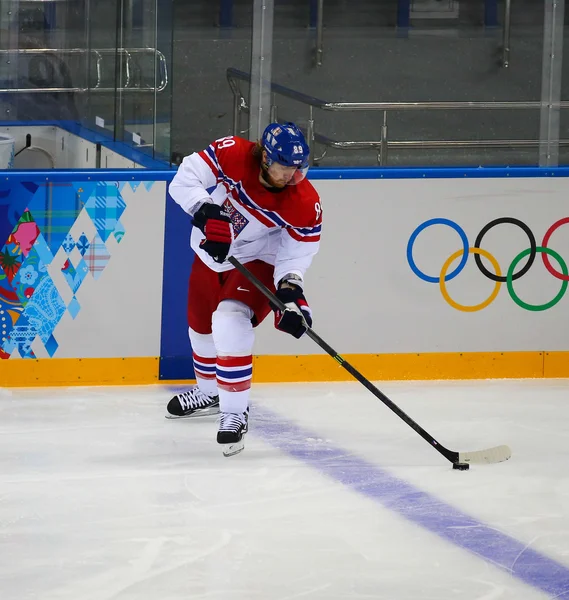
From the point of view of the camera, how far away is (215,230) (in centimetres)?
394

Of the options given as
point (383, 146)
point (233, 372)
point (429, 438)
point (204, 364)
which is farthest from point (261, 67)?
point (429, 438)

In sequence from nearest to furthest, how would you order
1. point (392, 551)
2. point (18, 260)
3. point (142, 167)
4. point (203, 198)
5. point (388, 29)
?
point (392, 551), point (203, 198), point (18, 260), point (142, 167), point (388, 29)

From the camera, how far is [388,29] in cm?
627

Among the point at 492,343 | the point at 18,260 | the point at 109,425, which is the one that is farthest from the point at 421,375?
the point at 18,260

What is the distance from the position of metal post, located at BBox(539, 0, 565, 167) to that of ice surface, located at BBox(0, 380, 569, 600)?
1134 mm

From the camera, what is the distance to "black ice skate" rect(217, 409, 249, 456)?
4.14 metres

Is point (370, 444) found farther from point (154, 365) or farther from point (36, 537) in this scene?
point (36, 537)

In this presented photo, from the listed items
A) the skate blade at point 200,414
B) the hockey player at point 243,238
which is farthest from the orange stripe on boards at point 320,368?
the hockey player at point 243,238

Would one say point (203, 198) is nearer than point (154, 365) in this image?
Yes

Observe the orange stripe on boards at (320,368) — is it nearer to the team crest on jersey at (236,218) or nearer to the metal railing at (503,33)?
the team crest on jersey at (236,218)

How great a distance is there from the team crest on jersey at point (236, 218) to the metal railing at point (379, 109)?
1230 millimetres

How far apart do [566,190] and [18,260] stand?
93.7 inches

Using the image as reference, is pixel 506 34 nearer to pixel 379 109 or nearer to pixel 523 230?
pixel 379 109

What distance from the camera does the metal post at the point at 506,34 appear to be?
6.24 metres
